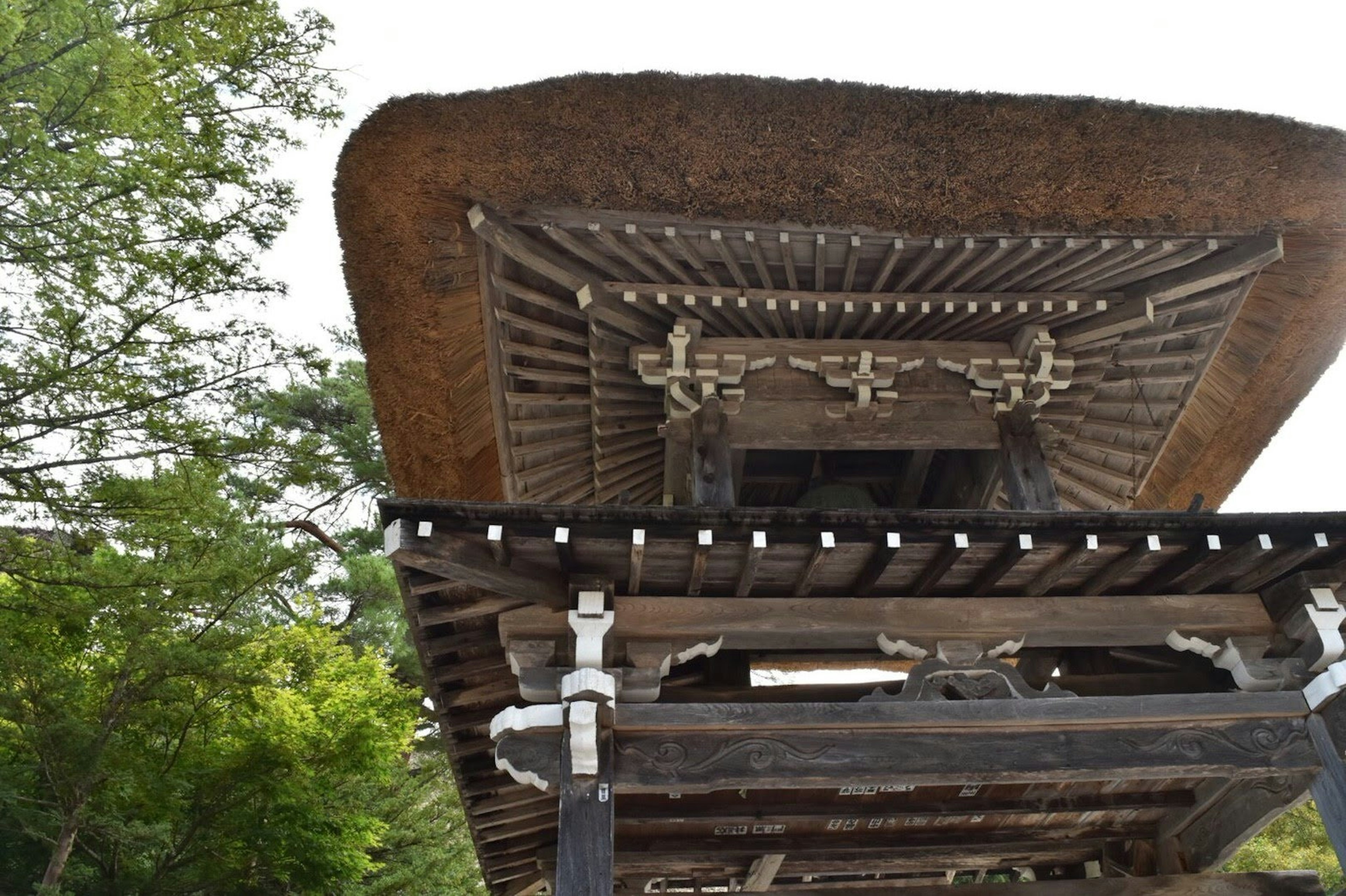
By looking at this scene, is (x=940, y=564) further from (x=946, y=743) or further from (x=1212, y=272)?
(x=1212, y=272)

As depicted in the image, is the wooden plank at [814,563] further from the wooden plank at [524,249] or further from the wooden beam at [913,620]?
the wooden plank at [524,249]

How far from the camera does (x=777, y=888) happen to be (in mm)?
6469

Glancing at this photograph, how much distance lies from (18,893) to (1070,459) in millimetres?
11418

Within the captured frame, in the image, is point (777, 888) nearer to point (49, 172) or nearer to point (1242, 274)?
point (1242, 274)

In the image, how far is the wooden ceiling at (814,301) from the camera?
607cm

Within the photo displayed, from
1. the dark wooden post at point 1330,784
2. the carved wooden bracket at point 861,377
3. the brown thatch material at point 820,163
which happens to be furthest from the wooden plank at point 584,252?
the dark wooden post at point 1330,784

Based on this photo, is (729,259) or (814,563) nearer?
(814,563)

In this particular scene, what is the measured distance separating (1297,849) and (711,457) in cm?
1205

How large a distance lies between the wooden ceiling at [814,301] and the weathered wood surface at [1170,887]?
9.30ft

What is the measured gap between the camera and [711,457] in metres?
6.34

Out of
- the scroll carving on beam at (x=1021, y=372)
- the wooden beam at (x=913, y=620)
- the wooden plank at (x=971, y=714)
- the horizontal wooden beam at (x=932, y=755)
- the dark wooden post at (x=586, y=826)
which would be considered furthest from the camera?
the scroll carving on beam at (x=1021, y=372)

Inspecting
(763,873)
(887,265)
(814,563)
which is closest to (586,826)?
(814,563)

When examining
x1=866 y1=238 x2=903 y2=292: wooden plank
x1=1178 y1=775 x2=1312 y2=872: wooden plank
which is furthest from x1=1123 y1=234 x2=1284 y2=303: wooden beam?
x1=1178 y1=775 x2=1312 y2=872: wooden plank

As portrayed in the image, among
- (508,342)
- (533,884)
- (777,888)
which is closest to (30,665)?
(533,884)
